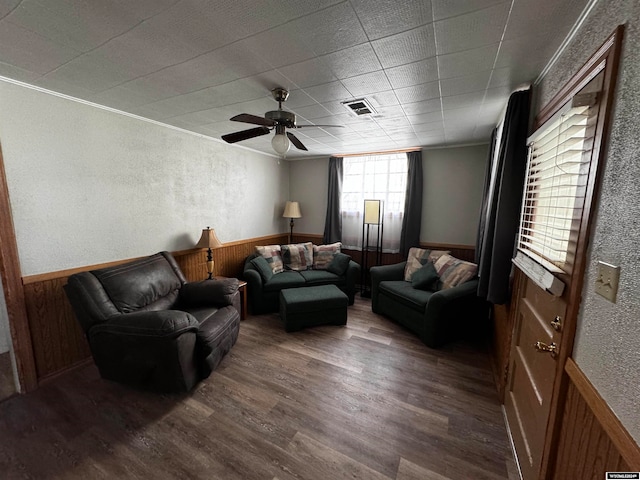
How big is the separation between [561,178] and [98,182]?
337 cm

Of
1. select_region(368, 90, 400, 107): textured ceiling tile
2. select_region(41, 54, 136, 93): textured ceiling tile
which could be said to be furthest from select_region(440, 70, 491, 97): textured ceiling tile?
select_region(41, 54, 136, 93): textured ceiling tile

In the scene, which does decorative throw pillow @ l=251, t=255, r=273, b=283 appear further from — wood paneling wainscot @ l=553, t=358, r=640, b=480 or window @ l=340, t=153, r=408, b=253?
wood paneling wainscot @ l=553, t=358, r=640, b=480

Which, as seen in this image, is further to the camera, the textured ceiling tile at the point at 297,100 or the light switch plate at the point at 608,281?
the textured ceiling tile at the point at 297,100

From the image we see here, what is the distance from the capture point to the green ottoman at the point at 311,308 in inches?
115

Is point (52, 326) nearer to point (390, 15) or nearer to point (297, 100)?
point (297, 100)

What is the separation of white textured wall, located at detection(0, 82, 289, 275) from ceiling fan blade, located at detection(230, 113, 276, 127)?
141 centimetres

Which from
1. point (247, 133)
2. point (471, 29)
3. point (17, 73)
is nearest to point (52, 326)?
point (17, 73)

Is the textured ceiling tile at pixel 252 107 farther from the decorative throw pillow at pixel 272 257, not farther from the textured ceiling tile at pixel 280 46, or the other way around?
the decorative throw pillow at pixel 272 257

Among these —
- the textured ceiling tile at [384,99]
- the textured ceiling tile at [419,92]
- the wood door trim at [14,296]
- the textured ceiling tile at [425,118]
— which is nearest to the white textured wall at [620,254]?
the textured ceiling tile at [419,92]

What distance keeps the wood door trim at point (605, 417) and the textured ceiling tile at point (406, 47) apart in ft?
5.22

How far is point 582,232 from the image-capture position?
3.11ft

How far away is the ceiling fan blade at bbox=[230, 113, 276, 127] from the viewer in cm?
182

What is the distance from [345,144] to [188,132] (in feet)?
6.74

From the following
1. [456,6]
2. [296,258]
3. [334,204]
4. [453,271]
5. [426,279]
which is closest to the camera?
[456,6]
